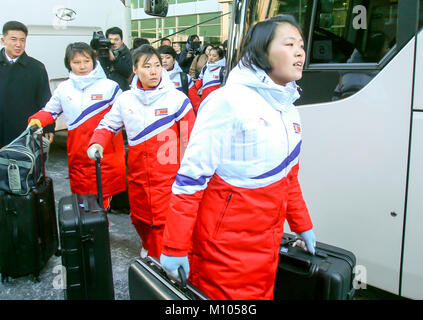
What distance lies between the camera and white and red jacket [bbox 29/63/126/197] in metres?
3.46

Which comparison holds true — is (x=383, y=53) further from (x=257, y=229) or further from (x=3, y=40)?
(x=3, y=40)

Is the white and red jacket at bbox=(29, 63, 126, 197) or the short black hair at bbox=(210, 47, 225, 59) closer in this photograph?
the white and red jacket at bbox=(29, 63, 126, 197)

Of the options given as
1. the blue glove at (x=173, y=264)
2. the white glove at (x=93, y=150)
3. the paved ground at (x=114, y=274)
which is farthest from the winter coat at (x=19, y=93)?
the blue glove at (x=173, y=264)

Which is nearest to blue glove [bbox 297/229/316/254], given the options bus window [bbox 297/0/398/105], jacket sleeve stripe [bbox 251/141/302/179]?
jacket sleeve stripe [bbox 251/141/302/179]

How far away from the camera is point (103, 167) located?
11.3 ft

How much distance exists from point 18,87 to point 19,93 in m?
0.06

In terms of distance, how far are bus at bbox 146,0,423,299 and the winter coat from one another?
2.59 meters

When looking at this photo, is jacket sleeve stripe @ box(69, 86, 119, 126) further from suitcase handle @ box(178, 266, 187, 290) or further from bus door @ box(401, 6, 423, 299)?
bus door @ box(401, 6, 423, 299)

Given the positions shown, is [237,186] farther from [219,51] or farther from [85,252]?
[219,51]

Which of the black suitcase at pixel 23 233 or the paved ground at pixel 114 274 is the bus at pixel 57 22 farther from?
the black suitcase at pixel 23 233

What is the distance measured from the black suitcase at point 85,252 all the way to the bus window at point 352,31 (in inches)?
67.7

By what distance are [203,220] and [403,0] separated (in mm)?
1700

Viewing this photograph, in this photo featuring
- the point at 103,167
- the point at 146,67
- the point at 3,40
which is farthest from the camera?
the point at 3,40
